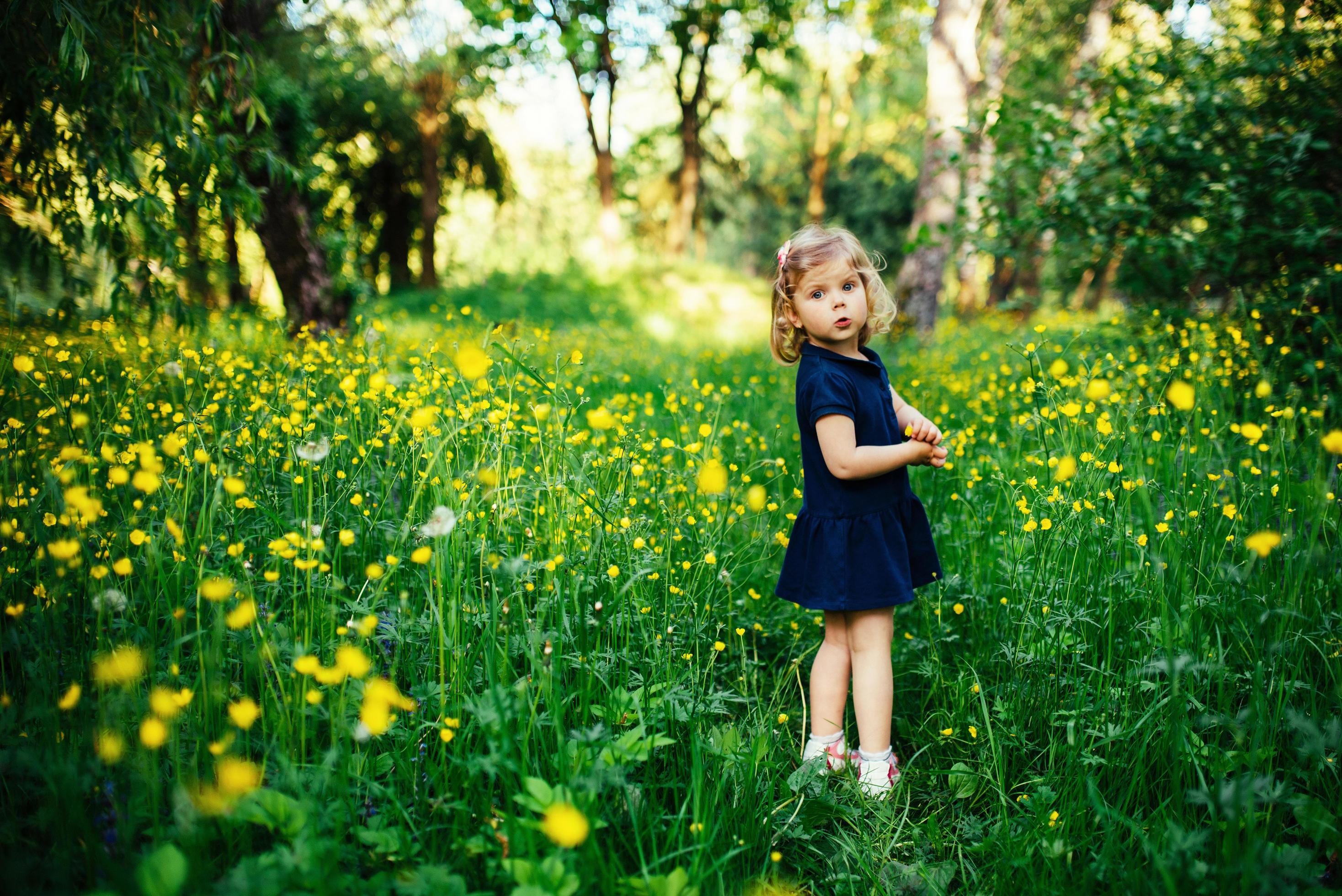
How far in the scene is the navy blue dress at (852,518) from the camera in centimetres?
204

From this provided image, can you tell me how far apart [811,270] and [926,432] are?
56 cm

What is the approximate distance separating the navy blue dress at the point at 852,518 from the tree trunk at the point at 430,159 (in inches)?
580

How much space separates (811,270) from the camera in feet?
6.97

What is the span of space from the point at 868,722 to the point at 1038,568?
24.9 inches

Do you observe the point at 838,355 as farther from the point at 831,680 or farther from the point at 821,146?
the point at 821,146

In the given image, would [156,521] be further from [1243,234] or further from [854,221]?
[854,221]

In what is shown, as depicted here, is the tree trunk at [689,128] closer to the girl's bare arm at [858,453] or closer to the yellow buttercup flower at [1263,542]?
the girl's bare arm at [858,453]

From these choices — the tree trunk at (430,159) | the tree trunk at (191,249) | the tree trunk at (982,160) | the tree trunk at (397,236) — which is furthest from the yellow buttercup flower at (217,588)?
the tree trunk at (397,236)

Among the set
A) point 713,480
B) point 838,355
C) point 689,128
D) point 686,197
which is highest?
point 689,128

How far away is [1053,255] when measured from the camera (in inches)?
214

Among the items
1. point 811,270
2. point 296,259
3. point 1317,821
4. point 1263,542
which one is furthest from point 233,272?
point 1317,821

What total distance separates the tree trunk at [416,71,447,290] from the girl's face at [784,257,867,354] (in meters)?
14.7

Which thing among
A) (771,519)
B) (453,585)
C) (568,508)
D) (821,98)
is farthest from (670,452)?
(821,98)

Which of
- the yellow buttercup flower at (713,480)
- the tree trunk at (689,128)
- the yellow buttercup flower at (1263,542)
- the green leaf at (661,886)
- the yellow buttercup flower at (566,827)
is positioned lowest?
the green leaf at (661,886)
